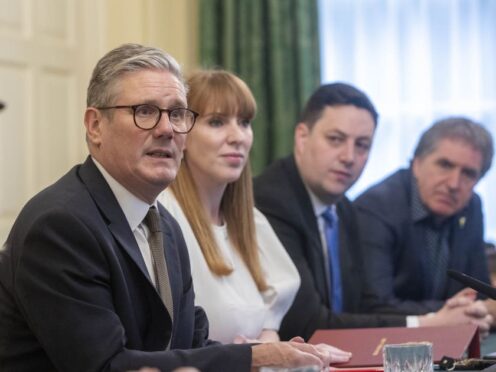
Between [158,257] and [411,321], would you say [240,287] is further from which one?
[158,257]

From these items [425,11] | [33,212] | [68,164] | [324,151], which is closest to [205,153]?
[324,151]

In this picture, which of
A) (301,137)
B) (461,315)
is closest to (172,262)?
(461,315)

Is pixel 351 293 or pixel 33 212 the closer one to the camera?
pixel 33 212

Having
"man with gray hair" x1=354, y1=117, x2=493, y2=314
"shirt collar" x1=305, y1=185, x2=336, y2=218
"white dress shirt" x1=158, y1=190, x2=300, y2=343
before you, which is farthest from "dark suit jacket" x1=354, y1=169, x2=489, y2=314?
"white dress shirt" x1=158, y1=190, x2=300, y2=343

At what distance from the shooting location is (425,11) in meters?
4.91

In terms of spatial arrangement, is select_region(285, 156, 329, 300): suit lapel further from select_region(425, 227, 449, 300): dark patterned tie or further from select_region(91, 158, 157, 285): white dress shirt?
select_region(91, 158, 157, 285): white dress shirt

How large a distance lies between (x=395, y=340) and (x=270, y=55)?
2.97m

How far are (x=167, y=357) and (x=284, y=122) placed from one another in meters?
3.34

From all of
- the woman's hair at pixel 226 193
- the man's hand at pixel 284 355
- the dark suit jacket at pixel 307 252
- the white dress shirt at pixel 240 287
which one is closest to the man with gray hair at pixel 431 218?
the dark suit jacket at pixel 307 252

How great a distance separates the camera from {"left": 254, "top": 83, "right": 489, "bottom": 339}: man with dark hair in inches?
116

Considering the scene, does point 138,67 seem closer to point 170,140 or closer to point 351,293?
point 170,140

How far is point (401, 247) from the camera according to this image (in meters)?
3.49

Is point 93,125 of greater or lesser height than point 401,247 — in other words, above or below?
above

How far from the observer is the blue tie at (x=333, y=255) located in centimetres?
318
